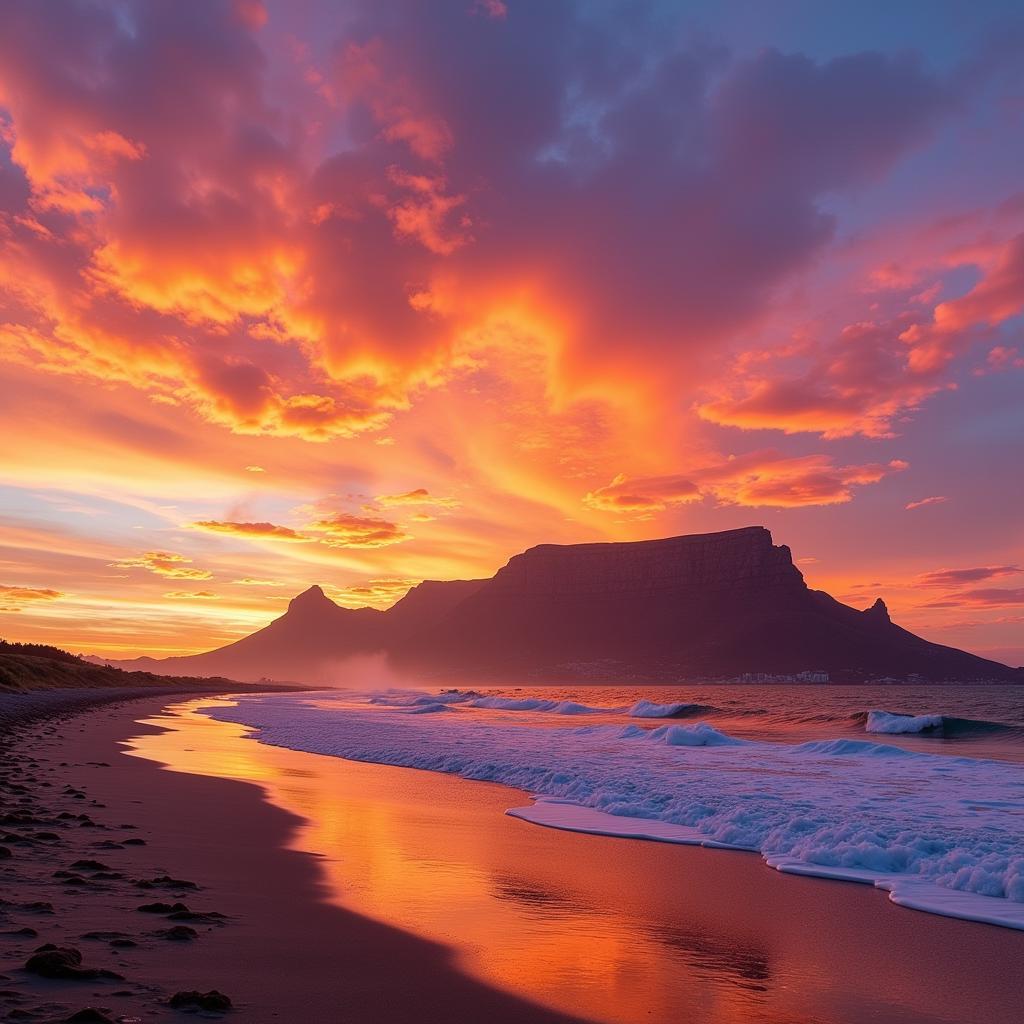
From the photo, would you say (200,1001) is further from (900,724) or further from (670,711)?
(670,711)

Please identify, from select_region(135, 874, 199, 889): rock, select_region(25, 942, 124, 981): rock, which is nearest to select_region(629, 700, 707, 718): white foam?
select_region(135, 874, 199, 889): rock

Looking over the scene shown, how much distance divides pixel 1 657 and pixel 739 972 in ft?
230

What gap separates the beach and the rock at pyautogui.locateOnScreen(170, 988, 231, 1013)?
0.08m

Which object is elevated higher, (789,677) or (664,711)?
(789,677)

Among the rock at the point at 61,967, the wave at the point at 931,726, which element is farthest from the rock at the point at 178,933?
the wave at the point at 931,726

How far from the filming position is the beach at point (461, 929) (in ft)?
16.0

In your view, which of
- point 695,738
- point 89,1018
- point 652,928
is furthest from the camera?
point 695,738

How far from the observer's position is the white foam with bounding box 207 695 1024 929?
31.0 ft

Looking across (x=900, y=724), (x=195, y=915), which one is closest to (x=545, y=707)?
(x=900, y=724)

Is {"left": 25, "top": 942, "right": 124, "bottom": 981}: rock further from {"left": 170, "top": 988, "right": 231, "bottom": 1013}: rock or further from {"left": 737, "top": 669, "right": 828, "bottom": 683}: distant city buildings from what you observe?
{"left": 737, "top": 669, "right": 828, "bottom": 683}: distant city buildings

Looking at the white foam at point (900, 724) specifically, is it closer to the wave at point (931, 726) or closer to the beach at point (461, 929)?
the wave at point (931, 726)

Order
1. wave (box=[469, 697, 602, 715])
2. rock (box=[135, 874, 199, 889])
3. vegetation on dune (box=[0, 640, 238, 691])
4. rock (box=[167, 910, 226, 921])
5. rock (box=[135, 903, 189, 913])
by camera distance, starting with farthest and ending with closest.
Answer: wave (box=[469, 697, 602, 715]) < vegetation on dune (box=[0, 640, 238, 691]) < rock (box=[135, 874, 199, 889]) < rock (box=[135, 903, 189, 913]) < rock (box=[167, 910, 226, 921])

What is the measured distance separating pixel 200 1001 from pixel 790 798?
502 inches

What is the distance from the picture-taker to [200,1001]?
430 centimetres
